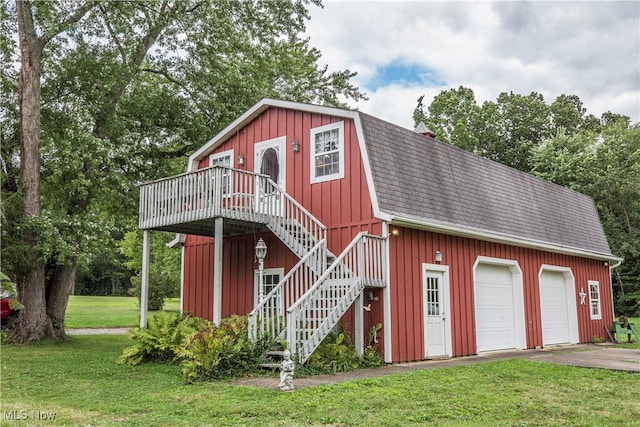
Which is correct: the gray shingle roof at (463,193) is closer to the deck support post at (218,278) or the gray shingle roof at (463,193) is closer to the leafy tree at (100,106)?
the deck support post at (218,278)

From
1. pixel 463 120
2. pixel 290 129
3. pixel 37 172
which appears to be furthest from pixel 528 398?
pixel 463 120

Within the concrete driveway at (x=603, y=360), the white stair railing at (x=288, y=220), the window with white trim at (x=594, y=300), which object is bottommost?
the concrete driveway at (x=603, y=360)

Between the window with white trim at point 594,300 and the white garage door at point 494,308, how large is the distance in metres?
4.77

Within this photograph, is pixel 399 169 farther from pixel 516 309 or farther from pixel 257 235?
pixel 516 309

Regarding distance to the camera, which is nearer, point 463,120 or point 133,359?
point 133,359

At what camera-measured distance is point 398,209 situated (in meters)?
11.4

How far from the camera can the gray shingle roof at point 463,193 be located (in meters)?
11.8

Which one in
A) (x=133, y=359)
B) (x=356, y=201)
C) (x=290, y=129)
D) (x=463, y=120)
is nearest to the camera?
(x=133, y=359)

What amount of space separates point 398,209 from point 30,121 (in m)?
9.69

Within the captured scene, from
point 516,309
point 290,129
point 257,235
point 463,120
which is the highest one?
point 463,120

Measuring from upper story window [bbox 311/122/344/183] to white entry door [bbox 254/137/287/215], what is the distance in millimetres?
919

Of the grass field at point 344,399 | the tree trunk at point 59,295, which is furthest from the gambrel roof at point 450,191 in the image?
the tree trunk at point 59,295

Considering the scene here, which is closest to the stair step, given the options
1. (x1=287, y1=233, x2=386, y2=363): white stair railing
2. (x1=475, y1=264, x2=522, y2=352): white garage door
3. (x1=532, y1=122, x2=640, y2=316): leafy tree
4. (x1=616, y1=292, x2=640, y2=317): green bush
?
(x1=287, y1=233, x2=386, y2=363): white stair railing

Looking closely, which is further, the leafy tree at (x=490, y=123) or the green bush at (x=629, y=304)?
the leafy tree at (x=490, y=123)
